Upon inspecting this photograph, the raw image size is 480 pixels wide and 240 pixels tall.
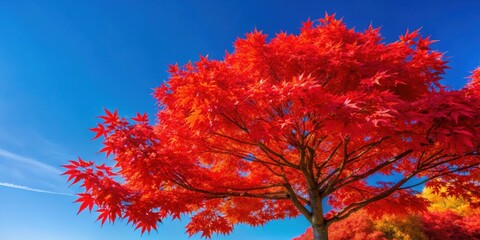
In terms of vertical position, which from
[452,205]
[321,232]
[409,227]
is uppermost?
[452,205]

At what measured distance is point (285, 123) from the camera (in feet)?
16.7

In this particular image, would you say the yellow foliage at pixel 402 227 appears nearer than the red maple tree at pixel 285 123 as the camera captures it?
No

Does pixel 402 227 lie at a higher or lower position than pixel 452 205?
lower

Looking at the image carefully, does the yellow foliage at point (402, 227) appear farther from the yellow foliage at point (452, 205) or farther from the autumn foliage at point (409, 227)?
the yellow foliage at point (452, 205)

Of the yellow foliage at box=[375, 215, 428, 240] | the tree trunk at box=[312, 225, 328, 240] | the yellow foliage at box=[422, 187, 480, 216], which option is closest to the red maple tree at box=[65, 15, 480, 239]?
the tree trunk at box=[312, 225, 328, 240]

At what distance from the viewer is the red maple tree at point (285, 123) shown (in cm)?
527

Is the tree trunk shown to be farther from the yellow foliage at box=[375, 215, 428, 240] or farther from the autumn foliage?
the yellow foliage at box=[375, 215, 428, 240]

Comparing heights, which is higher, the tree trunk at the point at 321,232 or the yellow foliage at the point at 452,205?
the yellow foliage at the point at 452,205

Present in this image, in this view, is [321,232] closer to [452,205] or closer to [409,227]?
[409,227]

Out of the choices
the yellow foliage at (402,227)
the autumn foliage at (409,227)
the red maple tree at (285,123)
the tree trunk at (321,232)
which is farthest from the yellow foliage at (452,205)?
the tree trunk at (321,232)

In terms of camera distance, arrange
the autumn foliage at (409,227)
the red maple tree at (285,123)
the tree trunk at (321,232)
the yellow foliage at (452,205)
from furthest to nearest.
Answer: the yellow foliage at (452,205) < the autumn foliage at (409,227) < the tree trunk at (321,232) < the red maple tree at (285,123)

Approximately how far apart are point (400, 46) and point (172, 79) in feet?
15.3

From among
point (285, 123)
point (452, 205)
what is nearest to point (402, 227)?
point (452, 205)

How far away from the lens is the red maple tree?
527cm
